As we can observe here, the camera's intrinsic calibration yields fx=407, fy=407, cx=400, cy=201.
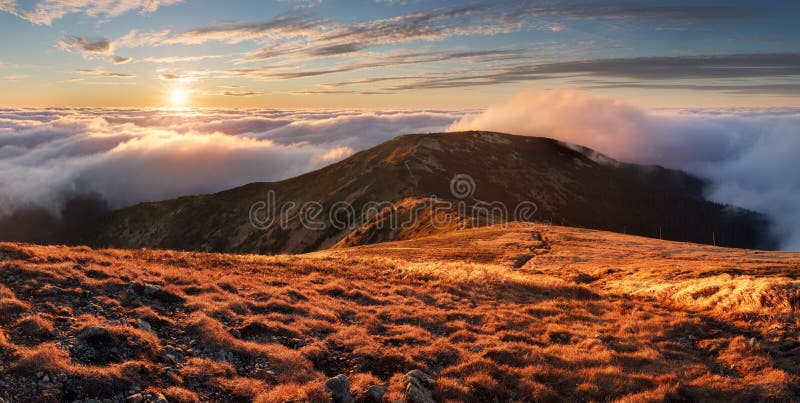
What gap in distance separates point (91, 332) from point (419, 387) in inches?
375

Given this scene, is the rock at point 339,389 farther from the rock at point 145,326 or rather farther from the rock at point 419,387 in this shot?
the rock at point 145,326

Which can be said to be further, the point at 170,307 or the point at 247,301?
the point at 247,301

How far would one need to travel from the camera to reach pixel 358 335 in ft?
52.0

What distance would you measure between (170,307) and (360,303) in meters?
8.74

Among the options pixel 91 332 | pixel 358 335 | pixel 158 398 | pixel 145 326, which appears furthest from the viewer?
pixel 358 335

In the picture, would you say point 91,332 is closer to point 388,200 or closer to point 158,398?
point 158,398

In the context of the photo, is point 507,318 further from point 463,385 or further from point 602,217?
point 602,217

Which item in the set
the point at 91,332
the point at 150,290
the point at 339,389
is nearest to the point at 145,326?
the point at 91,332

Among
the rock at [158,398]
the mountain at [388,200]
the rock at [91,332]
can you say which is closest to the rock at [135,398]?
the rock at [158,398]

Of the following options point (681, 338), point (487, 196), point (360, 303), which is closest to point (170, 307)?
point (360, 303)

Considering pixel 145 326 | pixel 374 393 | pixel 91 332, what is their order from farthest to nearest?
pixel 145 326 → pixel 91 332 → pixel 374 393

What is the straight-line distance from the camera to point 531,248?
53219 mm

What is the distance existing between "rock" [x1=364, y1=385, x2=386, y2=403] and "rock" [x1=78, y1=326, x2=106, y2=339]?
784cm

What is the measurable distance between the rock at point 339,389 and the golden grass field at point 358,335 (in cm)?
35
